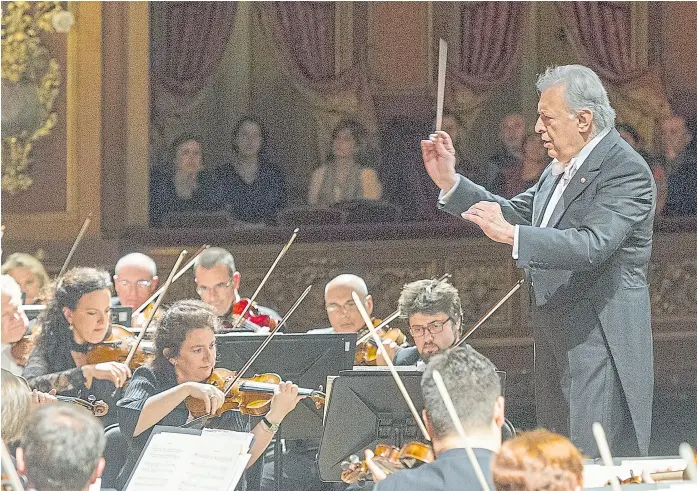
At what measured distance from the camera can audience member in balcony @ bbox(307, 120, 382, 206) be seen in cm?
864

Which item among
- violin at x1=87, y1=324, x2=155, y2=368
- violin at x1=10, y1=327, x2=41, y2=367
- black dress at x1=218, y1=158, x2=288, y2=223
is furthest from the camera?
black dress at x1=218, y1=158, x2=288, y2=223

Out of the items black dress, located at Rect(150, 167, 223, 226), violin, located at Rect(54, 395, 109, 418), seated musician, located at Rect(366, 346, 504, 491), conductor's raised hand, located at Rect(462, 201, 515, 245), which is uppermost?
conductor's raised hand, located at Rect(462, 201, 515, 245)

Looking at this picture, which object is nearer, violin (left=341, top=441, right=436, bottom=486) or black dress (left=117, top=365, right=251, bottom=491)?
violin (left=341, top=441, right=436, bottom=486)

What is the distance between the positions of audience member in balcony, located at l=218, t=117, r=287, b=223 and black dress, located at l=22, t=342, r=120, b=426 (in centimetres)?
400

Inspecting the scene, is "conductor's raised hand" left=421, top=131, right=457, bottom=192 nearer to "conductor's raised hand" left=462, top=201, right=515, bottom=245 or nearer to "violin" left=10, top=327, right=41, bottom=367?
"conductor's raised hand" left=462, top=201, right=515, bottom=245

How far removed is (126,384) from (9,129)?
13.3 ft

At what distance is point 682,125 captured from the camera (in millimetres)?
8938

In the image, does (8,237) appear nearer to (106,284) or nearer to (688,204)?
(106,284)

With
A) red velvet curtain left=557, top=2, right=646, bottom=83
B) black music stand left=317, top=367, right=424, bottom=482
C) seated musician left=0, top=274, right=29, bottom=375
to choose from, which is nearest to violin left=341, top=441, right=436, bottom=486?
black music stand left=317, top=367, right=424, bottom=482

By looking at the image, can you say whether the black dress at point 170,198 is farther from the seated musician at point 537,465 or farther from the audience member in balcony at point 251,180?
the seated musician at point 537,465

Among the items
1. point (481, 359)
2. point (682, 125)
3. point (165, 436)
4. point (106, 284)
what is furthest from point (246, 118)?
point (481, 359)

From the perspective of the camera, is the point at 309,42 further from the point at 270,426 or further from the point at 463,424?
the point at 463,424

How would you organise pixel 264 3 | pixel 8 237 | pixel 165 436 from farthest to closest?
pixel 264 3 < pixel 8 237 < pixel 165 436

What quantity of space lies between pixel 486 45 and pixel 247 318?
13.7 ft
